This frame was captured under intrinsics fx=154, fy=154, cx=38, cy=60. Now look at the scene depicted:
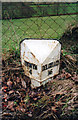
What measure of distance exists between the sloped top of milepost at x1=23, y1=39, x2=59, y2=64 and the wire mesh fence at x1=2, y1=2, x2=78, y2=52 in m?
0.56

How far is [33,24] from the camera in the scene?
3936 millimetres

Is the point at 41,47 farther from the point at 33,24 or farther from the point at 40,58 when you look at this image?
the point at 33,24

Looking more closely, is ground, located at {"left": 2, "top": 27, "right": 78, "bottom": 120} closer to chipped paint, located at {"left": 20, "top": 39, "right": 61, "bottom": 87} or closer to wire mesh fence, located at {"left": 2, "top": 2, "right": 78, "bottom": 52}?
chipped paint, located at {"left": 20, "top": 39, "right": 61, "bottom": 87}

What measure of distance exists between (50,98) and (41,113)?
0.61 ft

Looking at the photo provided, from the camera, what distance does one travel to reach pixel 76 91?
5.51ft

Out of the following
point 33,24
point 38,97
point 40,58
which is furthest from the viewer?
point 33,24

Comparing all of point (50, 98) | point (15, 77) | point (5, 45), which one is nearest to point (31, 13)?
point (5, 45)

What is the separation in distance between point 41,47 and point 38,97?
1.86 ft

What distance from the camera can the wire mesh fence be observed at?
2542 millimetres

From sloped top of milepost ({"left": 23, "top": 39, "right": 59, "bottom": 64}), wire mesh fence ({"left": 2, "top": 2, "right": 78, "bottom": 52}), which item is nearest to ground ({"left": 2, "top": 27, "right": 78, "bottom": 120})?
sloped top of milepost ({"left": 23, "top": 39, "right": 59, "bottom": 64})

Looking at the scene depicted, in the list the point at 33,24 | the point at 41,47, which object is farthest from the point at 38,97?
the point at 33,24

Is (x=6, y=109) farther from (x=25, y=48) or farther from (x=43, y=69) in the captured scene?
(x=25, y=48)

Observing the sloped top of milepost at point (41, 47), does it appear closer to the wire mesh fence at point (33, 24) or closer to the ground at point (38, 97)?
the ground at point (38, 97)

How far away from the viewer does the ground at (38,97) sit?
159 centimetres
